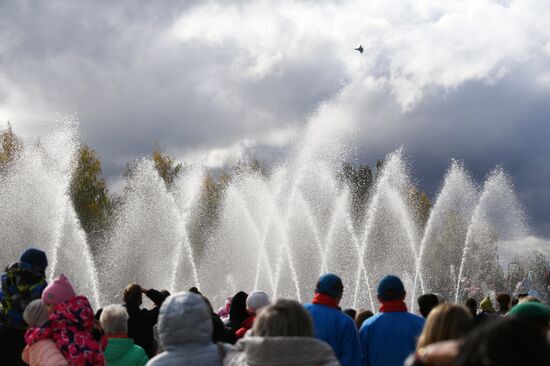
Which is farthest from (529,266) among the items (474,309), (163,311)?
(163,311)

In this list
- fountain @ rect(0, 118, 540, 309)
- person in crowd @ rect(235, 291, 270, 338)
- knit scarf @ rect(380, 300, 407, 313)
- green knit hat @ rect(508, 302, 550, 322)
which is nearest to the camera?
green knit hat @ rect(508, 302, 550, 322)

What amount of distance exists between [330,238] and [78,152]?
19160mm

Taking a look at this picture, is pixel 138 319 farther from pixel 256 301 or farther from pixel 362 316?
pixel 362 316

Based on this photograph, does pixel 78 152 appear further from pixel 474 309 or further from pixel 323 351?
pixel 323 351

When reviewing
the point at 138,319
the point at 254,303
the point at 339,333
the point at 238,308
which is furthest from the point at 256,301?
the point at 138,319

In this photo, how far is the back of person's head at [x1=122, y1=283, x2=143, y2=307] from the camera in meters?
8.82

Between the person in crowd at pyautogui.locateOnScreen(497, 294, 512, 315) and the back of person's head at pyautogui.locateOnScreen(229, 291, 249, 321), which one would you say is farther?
the person in crowd at pyautogui.locateOnScreen(497, 294, 512, 315)

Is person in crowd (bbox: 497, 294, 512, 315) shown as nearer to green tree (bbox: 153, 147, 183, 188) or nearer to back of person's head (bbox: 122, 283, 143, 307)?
back of person's head (bbox: 122, 283, 143, 307)

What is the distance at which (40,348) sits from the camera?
5.91m

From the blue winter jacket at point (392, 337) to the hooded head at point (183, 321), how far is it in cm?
268

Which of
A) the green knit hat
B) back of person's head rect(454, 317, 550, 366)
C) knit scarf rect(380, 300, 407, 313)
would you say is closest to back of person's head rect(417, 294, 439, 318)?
knit scarf rect(380, 300, 407, 313)

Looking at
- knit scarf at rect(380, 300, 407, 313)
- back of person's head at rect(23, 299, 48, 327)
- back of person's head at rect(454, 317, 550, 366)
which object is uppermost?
back of person's head at rect(23, 299, 48, 327)

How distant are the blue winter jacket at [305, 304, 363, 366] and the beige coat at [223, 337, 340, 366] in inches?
99.0

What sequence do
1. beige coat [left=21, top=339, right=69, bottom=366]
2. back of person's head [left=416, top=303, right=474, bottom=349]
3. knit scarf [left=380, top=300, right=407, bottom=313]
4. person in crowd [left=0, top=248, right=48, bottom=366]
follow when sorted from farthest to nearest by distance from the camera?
knit scarf [left=380, top=300, right=407, bottom=313], person in crowd [left=0, top=248, right=48, bottom=366], beige coat [left=21, top=339, right=69, bottom=366], back of person's head [left=416, top=303, right=474, bottom=349]
